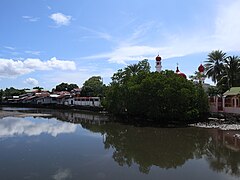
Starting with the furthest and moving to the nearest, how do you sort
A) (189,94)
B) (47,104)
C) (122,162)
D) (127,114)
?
(47,104)
(127,114)
(189,94)
(122,162)

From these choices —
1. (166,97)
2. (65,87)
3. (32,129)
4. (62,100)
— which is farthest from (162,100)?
(65,87)

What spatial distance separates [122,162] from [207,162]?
201 inches

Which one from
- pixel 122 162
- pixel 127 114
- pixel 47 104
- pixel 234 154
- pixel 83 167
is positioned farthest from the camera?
pixel 47 104

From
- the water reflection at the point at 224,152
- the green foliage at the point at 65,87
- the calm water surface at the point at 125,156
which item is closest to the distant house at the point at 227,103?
the calm water surface at the point at 125,156

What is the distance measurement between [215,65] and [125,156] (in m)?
33.1

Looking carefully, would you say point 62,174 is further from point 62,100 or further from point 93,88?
point 62,100

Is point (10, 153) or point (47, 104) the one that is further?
point (47, 104)

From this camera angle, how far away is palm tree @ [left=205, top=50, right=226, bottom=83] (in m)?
46.0

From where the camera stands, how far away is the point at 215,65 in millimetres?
46719

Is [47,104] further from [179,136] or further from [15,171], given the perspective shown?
[15,171]

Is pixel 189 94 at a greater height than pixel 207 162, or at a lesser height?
greater

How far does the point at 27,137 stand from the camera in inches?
1045

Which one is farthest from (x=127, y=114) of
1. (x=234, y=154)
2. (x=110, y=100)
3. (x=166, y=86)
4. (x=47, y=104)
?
(x=47, y=104)

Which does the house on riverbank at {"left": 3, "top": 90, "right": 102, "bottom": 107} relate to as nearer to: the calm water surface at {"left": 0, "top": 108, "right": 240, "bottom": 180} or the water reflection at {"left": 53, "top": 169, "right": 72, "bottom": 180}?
the calm water surface at {"left": 0, "top": 108, "right": 240, "bottom": 180}
